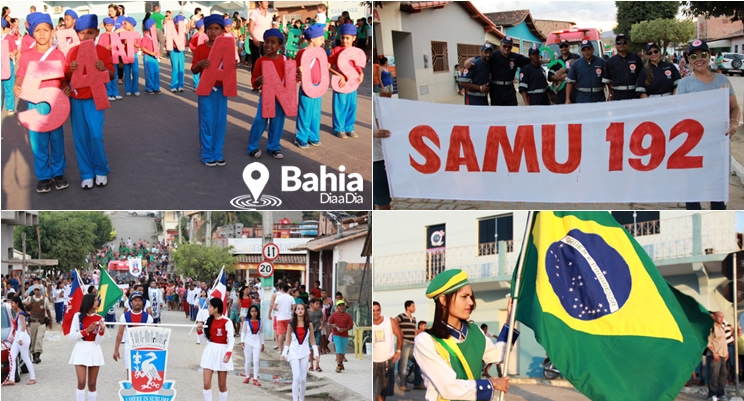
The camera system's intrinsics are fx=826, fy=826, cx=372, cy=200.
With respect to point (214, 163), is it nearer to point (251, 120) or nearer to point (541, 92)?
point (251, 120)

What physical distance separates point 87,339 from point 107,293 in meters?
0.45

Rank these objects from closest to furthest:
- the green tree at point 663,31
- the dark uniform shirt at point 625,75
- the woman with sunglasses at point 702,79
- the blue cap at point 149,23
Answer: the woman with sunglasses at point 702,79, the blue cap at point 149,23, the dark uniform shirt at point 625,75, the green tree at point 663,31

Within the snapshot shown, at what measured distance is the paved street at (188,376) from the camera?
7.78 meters

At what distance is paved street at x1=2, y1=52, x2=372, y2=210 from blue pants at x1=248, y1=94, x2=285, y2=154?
0.07 m

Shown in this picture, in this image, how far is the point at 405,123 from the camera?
793 cm

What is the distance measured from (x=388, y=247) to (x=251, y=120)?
493 centimetres

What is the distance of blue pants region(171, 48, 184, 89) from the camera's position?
8148 millimetres

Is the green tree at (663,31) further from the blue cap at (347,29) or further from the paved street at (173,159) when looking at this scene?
the paved street at (173,159)

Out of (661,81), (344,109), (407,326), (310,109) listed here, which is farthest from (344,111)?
(661,81)

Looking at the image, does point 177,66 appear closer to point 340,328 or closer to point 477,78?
point 477,78

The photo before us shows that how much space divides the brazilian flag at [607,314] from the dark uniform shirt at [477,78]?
4212 millimetres

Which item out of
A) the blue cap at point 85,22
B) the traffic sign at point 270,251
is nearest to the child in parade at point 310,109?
the traffic sign at point 270,251

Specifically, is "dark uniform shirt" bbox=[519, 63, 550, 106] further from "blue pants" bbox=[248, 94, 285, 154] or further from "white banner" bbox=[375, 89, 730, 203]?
"blue pants" bbox=[248, 94, 285, 154]

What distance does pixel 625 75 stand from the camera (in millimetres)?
8492
